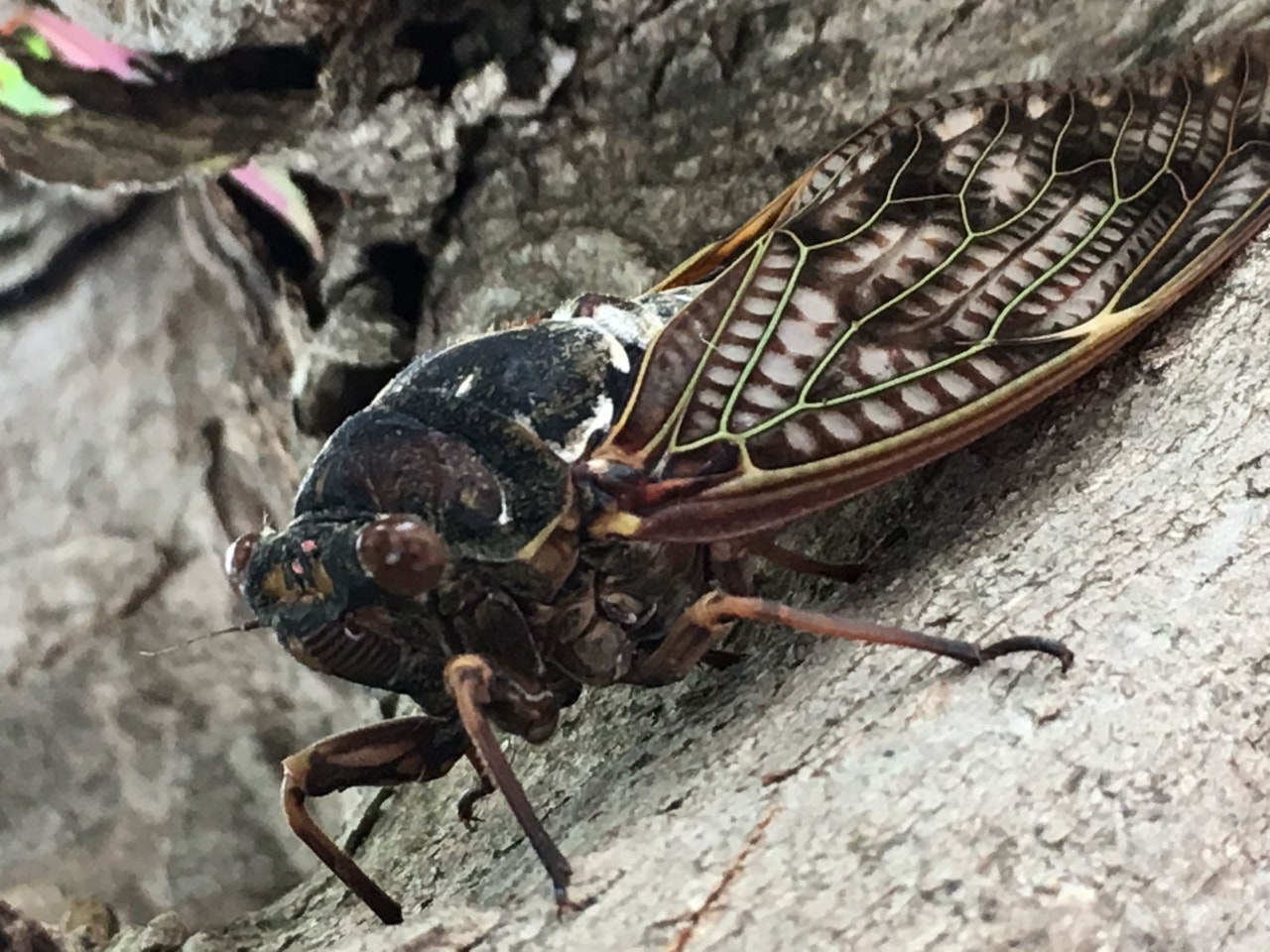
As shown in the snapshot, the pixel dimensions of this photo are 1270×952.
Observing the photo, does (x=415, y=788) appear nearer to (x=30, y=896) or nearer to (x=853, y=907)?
(x=30, y=896)

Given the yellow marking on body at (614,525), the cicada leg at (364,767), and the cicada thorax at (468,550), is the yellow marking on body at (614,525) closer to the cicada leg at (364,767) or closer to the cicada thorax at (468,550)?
the cicada thorax at (468,550)

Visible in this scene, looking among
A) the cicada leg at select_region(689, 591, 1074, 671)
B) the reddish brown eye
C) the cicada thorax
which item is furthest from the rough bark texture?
the reddish brown eye

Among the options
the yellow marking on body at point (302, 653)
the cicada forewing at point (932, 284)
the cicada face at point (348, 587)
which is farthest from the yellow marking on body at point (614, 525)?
the yellow marking on body at point (302, 653)

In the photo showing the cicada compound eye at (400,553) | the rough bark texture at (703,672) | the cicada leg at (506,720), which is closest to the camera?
the rough bark texture at (703,672)

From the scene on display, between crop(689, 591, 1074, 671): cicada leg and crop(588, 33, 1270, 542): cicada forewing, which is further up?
crop(588, 33, 1270, 542): cicada forewing

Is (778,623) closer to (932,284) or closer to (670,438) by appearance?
(670,438)

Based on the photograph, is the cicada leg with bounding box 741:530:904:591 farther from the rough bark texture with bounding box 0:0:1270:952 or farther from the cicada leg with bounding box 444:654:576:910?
the cicada leg with bounding box 444:654:576:910
